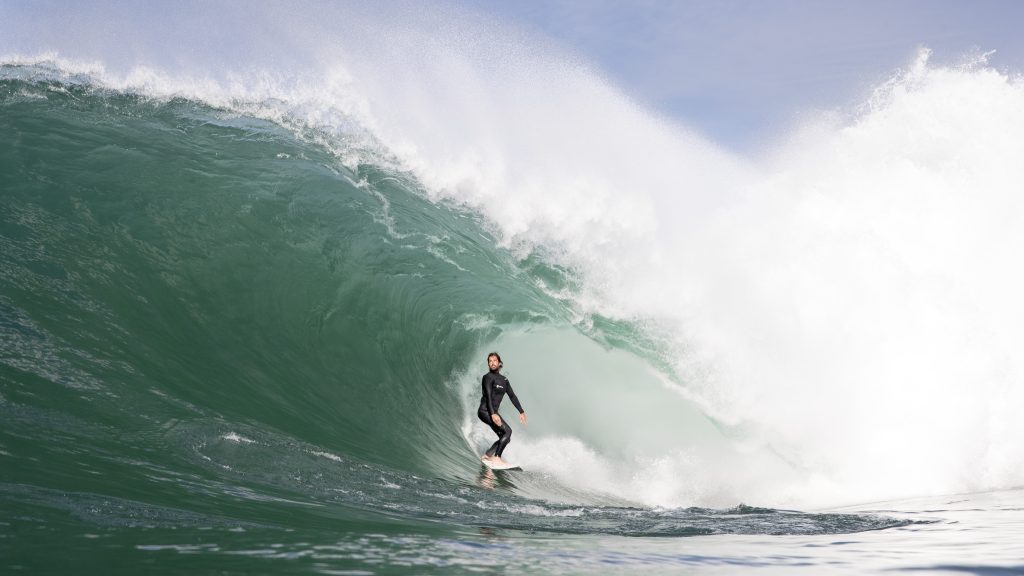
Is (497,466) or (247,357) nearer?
(247,357)

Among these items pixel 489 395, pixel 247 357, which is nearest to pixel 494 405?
pixel 489 395

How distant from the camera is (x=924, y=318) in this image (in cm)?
1195

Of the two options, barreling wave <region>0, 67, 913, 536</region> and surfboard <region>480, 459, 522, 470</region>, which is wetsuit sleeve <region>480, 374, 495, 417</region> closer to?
surfboard <region>480, 459, 522, 470</region>

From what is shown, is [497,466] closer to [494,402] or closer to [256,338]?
[494,402]

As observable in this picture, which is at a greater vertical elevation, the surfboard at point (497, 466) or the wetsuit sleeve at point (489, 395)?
the wetsuit sleeve at point (489, 395)

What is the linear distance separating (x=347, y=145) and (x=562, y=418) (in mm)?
7341

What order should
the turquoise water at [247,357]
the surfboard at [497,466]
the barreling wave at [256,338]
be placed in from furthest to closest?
the surfboard at [497,466], the barreling wave at [256,338], the turquoise water at [247,357]

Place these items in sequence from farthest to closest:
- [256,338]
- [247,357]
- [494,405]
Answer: [494,405], [256,338], [247,357]

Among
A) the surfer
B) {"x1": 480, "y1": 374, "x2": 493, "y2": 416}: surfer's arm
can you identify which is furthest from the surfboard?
{"x1": 480, "y1": 374, "x2": 493, "y2": 416}: surfer's arm

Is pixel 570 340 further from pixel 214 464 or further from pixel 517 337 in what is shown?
pixel 214 464

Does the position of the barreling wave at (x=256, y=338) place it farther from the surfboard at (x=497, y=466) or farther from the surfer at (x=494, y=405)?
the surfer at (x=494, y=405)

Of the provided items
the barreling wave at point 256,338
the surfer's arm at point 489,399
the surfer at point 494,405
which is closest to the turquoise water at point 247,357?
the barreling wave at point 256,338

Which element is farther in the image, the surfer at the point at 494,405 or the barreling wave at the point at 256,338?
the surfer at the point at 494,405

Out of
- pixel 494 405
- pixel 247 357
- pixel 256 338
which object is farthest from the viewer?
pixel 494 405
